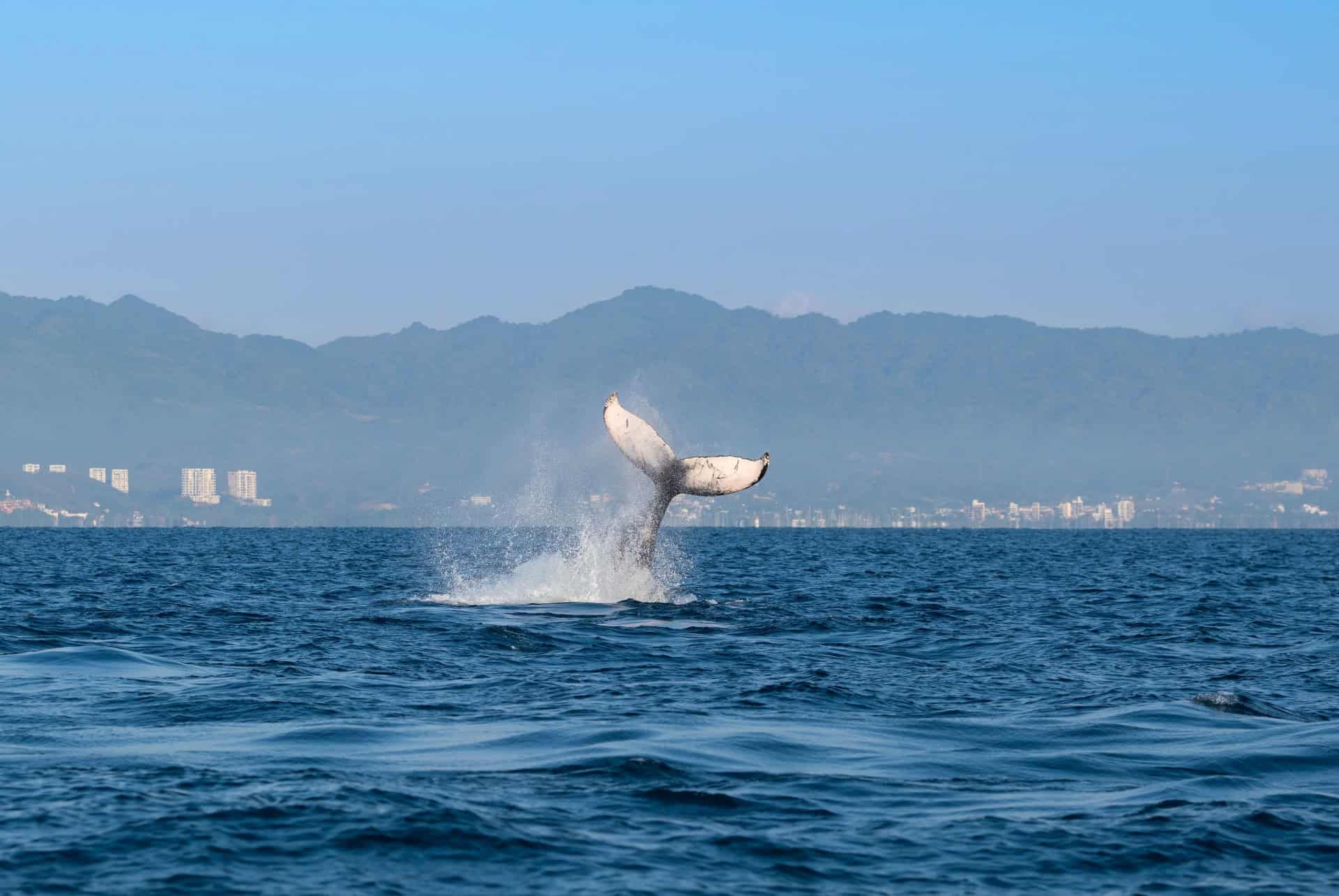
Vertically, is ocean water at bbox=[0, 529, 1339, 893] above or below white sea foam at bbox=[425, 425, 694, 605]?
below

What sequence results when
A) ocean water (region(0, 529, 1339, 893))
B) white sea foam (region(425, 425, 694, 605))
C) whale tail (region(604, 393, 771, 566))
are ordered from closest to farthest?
ocean water (region(0, 529, 1339, 893)), whale tail (region(604, 393, 771, 566)), white sea foam (region(425, 425, 694, 605))

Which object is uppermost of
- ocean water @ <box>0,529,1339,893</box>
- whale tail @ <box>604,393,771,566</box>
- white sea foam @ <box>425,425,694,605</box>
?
whale tail @ <box>604,393,771,566</box>

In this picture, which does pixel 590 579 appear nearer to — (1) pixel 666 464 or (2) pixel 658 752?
(1) pixel 666 464

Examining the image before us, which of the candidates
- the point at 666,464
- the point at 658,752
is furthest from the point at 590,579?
the point at 658,752

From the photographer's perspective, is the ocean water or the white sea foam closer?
the ocean water

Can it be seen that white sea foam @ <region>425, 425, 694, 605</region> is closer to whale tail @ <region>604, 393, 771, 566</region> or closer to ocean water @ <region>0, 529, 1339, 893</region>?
whale tail @ <region>604, 393, 771, 566</region>

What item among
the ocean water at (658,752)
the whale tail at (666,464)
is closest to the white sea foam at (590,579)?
the whale tail at (666,464)

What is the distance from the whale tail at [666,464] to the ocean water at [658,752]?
228 centimetres

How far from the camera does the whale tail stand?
24734 millimetres

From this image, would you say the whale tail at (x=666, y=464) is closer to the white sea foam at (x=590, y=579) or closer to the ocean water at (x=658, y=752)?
the white sea foam at (x=590, y=579)

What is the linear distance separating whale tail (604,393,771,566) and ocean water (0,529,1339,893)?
2.28 meters

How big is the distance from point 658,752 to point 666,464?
41.1ft

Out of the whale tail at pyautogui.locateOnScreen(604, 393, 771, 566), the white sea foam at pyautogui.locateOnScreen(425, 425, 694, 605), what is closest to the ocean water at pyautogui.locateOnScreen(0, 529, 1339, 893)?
the white sea foam at pyautogui.locateOnScreen(425, 425, 694, 605)

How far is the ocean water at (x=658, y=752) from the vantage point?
10234 mm
